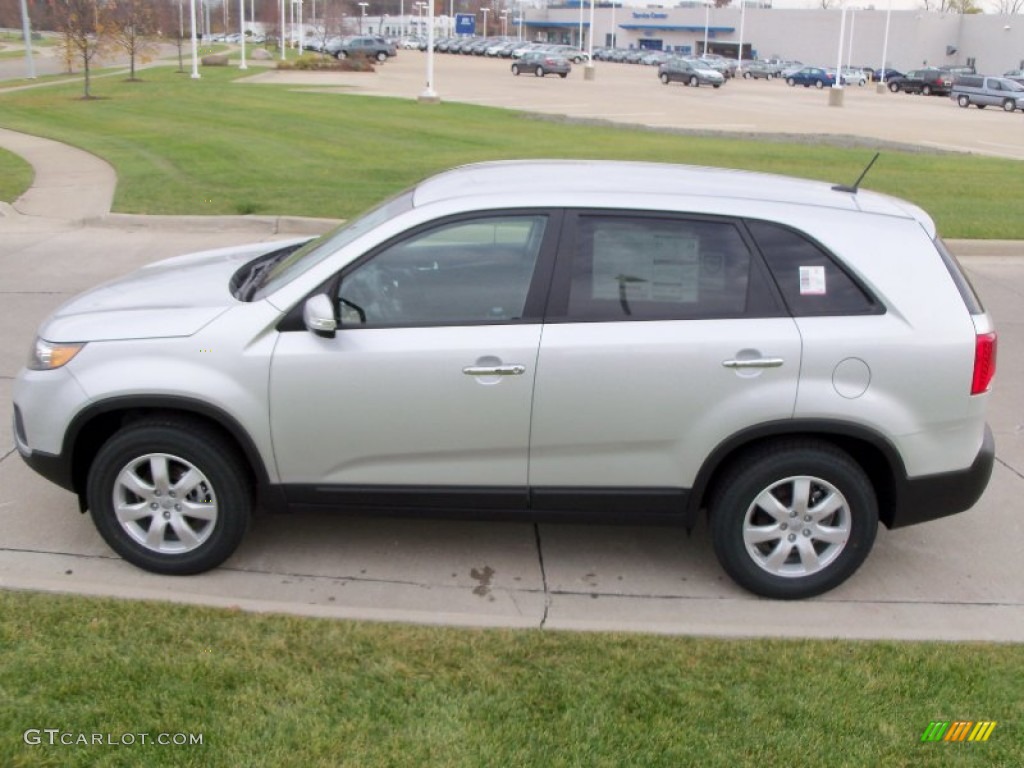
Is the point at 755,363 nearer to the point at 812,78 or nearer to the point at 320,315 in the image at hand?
the point at 320,315

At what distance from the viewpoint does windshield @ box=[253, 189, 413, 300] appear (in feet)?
15.0

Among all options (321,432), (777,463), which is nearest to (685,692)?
(777,463)

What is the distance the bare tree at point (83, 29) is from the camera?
1296 inches

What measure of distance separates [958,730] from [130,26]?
137 ft

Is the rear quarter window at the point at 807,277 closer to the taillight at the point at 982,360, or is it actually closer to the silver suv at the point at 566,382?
the silver suv at the point at 566,382

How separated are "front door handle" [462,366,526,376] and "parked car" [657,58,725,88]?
194 ft

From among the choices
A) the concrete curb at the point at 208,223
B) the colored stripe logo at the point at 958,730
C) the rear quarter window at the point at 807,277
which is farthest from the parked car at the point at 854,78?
the colored stripe logo at the point at 958,730

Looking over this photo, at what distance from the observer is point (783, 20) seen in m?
107

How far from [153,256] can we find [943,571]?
8631 millimetres

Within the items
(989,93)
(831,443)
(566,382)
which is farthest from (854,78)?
(566,382)

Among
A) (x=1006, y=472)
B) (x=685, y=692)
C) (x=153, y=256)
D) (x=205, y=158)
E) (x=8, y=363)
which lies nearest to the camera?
(x=685, y=692)

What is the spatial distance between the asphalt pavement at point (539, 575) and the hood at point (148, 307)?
3.30ft

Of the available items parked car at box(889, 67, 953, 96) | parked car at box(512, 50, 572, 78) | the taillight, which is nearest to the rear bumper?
the taillight

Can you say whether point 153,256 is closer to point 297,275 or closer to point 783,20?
point 297,275
